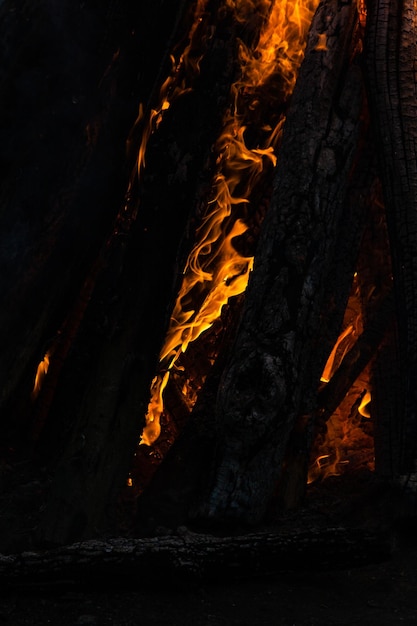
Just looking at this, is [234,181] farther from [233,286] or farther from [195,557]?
[195,557]

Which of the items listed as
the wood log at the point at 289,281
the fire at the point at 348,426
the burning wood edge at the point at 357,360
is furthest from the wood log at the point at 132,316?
the fire at the point at 348,426

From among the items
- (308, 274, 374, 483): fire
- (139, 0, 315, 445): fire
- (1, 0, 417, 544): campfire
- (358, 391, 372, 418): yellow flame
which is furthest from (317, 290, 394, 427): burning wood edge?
(139, 0, 315, 445): fire

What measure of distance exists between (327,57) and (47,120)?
181cm

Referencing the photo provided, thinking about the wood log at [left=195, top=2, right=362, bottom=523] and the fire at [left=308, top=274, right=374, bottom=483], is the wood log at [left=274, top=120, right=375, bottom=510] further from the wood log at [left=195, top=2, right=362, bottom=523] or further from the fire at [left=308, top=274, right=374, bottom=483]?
the fire at [left=308, top=274, right=374, bottom=483]

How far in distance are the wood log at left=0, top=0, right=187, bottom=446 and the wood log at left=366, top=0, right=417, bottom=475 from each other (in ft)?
4.58

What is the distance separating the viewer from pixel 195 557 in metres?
3.67

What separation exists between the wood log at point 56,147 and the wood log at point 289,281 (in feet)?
3.59

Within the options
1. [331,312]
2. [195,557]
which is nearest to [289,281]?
[331,312]

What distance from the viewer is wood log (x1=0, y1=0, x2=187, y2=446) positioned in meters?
4.89

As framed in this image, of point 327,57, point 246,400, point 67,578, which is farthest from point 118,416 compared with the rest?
point 327,57

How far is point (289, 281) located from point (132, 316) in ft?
3.05

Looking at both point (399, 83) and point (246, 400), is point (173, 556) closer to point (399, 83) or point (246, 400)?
point (246, 400)

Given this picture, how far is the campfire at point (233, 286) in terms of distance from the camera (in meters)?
4.31

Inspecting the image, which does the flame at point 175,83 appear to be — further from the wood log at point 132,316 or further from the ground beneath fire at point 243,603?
the ground beneath fire at point 243,603
